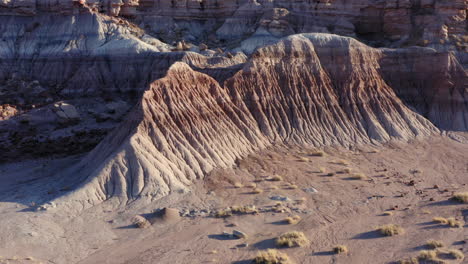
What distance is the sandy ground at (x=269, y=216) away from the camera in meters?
18.0

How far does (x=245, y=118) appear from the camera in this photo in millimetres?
30422

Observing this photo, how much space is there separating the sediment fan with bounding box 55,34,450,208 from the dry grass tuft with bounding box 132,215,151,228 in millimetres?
1850

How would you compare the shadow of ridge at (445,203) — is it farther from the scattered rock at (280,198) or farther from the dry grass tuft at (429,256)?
the scattered rock at (280,198)

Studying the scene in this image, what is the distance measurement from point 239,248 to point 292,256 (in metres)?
2.29

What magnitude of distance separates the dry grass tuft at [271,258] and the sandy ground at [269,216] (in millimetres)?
578

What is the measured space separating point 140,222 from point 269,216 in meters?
6.32

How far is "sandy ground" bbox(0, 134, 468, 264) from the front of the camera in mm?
17969

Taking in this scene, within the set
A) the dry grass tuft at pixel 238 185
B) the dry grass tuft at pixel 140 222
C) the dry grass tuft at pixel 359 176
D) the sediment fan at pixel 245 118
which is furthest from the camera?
the dry grass tuft at pixel 359 176

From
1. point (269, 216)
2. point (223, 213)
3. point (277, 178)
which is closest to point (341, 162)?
point (277, 178)

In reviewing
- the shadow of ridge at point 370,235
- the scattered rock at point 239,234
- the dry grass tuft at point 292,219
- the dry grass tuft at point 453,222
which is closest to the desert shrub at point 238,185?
the dry grass tuft at point 292,219

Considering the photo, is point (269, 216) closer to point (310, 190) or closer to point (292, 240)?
point (292, 240)

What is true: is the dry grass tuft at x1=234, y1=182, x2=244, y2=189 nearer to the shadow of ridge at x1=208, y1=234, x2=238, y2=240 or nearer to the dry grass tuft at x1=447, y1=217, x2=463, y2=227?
the shadow of ridge at x1=208, y1=234, x2=238, y2=240

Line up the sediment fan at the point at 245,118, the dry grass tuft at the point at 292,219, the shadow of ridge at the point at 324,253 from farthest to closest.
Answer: the sediment fan at the point at 245,118 → the dry grass tuft at the point at 292,219 → the shadow of ridge at the point at 324,253

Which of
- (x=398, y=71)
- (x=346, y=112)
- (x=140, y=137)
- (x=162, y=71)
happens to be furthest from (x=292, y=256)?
(x=162, y=71)
